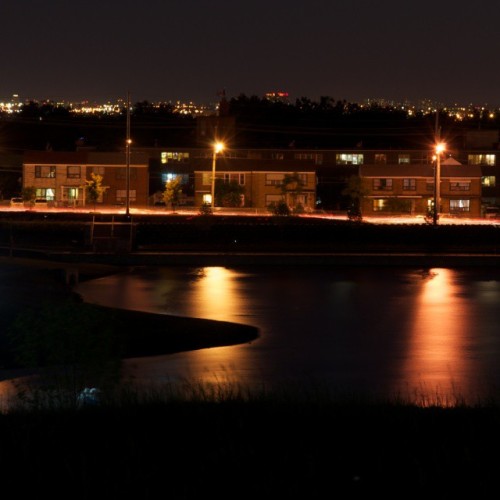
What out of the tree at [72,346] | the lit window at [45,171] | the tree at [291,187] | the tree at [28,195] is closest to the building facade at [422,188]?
the tree at [291,187]

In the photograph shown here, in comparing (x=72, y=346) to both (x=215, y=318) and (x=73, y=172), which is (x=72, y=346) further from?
(x=73, y=172)

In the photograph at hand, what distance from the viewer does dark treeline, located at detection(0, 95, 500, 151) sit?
83688 mm

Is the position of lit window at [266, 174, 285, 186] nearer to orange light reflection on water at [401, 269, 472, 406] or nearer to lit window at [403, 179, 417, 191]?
lit window at [403, 179, 417, 191]

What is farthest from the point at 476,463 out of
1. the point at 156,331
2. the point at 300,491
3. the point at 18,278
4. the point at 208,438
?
the point at 18,278

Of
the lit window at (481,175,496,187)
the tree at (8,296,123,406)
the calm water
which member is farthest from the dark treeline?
the tree at (8,296,123,406)

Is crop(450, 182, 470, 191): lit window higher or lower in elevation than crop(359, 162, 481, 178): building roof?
lower

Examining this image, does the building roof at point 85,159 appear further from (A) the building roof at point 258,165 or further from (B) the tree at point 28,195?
(A) the building roof at point 258,165

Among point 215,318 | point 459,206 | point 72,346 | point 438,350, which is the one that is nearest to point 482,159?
point 459,206

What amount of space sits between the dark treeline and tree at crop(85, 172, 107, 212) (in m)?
11.3

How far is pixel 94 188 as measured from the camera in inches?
2655

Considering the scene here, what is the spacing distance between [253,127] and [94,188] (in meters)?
25.6

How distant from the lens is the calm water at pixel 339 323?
643 inches

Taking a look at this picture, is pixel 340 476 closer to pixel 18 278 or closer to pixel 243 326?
pixel 243 326

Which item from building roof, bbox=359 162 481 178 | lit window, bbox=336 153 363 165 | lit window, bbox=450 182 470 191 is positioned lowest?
lit window, bbox=450 182 470 191
